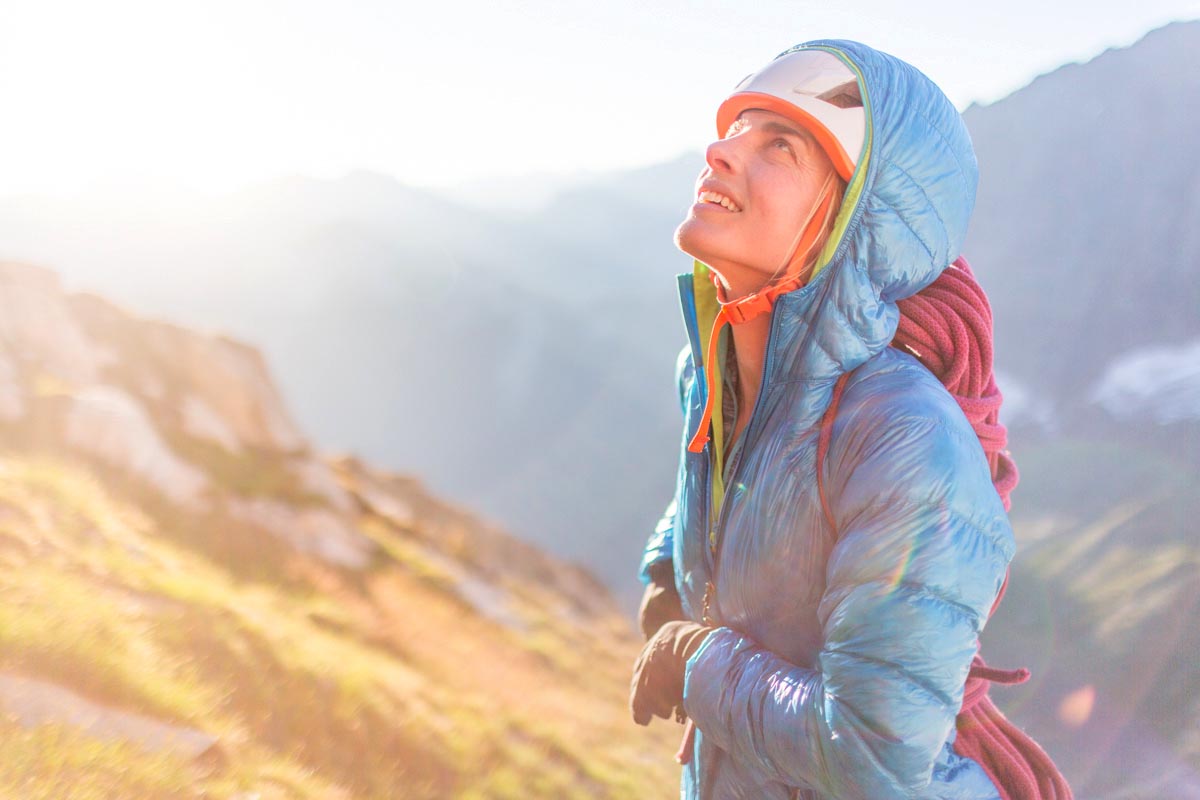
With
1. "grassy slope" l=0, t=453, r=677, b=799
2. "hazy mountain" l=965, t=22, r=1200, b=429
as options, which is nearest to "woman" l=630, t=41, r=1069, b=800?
"grassy slope" l=0, t=453, r=677, b=799

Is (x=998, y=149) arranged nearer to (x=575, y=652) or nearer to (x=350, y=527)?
(x=575, y=652)

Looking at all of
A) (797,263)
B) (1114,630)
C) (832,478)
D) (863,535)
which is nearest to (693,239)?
(797,263)

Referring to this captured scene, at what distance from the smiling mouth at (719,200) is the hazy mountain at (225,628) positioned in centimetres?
275

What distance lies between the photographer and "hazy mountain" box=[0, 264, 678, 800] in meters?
3.02

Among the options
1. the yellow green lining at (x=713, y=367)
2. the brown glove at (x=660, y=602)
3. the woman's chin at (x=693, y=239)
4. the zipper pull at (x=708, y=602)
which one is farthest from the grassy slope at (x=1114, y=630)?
the woman's chin at (x=693, y=239)

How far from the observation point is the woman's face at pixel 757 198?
A: 1.69 meters

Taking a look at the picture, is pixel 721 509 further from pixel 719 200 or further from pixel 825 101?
pixel 825 101

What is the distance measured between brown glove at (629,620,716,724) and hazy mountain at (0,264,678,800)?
1943 millimetres

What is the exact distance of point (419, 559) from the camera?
45.3ft

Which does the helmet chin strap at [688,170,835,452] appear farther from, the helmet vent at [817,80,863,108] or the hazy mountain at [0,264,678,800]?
the hazy mountain at [0,264,678,800]

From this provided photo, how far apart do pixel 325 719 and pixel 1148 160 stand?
10044 millimetres

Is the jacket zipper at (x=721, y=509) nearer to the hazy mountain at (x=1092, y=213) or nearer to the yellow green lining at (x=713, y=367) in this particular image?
the yellow green lining at (x=713, y=367)

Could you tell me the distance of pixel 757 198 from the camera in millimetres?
1689

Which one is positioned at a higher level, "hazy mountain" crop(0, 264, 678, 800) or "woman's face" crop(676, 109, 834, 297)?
"woman's face" crop(676, 109, 834, 297)
